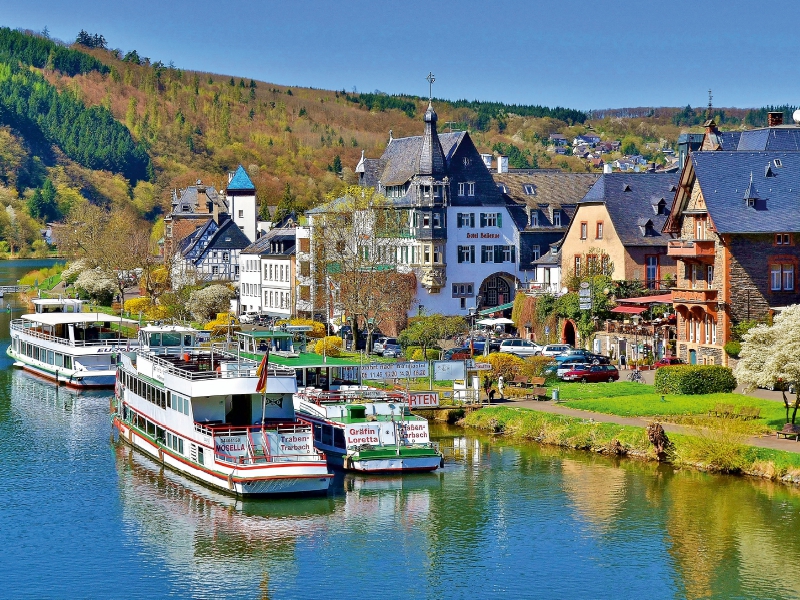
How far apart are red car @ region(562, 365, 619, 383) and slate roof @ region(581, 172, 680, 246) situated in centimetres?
1951

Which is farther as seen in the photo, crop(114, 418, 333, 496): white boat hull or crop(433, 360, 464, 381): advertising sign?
crop(433, 360, 464, 381): advertising sign

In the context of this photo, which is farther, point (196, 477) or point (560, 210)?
point (560, 210)

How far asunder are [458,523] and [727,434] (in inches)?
455

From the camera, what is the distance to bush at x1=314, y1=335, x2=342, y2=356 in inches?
3220

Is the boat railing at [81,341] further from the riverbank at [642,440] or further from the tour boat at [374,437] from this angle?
the tour boat at [374,437]

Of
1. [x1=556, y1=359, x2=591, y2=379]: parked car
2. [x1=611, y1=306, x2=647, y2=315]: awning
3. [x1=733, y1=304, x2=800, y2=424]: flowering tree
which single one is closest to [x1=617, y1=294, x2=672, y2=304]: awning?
[x1=611, y1=306, x2=647, y2=315]: awning

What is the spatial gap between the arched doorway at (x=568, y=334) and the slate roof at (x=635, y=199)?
6.65m

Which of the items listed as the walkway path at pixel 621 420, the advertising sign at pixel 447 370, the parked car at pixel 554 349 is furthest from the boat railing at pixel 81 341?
the walkway path at pixel 621 420

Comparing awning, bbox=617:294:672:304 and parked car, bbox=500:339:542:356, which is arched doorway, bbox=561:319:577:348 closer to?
awning, bbox=617:294:672:304

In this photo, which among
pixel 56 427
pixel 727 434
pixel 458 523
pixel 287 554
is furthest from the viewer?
pixel 56 427

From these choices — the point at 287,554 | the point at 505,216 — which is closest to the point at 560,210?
the point at 505,216

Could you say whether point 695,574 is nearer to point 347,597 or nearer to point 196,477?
point 347,597

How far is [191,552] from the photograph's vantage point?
147ft

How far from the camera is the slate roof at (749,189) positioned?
73.9 m
